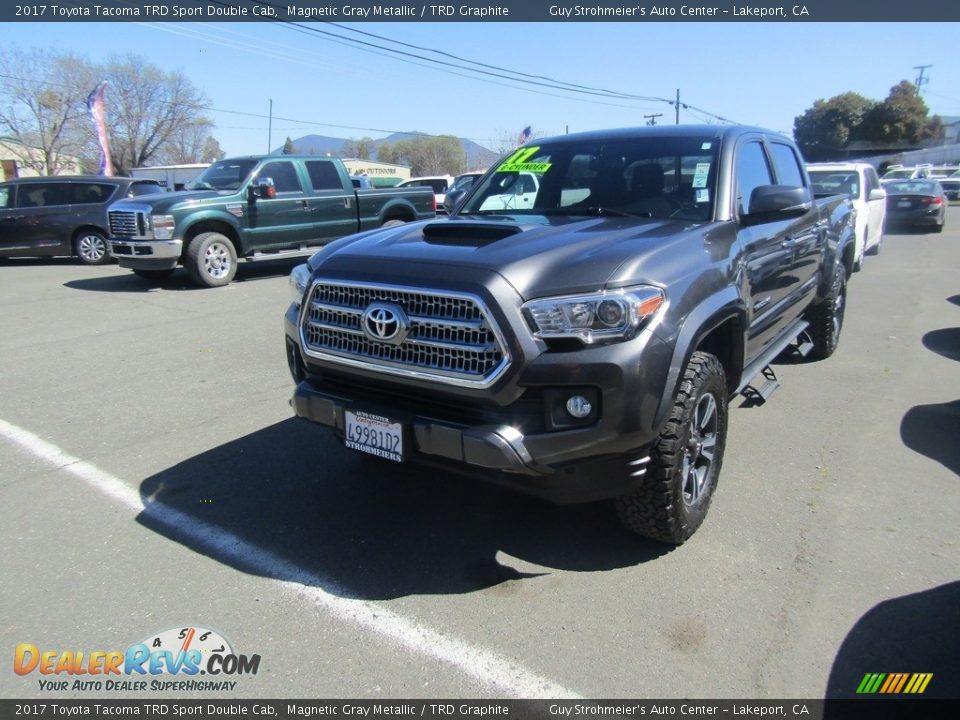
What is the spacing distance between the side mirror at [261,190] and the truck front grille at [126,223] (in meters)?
1.69

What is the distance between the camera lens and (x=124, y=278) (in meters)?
12.1

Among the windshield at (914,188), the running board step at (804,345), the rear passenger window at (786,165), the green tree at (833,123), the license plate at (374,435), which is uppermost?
the green tree at (833,123)

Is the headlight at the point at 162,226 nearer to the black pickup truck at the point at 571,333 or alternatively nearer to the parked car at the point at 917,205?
the black pickup truck at the point at 571,333

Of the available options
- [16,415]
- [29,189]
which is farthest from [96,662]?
[29,189]

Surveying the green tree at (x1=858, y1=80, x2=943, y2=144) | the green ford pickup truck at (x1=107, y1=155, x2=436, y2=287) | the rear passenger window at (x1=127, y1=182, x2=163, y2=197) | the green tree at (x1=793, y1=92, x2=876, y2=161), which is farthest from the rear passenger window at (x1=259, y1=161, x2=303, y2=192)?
the green tree at (x1=858, y1=80, x2=943, y2=144)

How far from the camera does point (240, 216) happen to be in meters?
11.2

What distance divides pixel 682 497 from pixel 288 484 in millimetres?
2236

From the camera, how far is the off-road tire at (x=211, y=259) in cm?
1071

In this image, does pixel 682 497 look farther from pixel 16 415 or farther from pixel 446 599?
pixel 16 415

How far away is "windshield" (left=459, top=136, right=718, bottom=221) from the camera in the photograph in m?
3.84

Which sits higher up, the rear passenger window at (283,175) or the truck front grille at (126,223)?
the rear passenger window at (283,175)

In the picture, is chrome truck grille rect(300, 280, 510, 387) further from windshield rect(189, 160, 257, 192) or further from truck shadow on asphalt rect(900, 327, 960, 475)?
windshield rect(189, 160, 257, 192)

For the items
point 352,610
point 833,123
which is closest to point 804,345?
point 352,610

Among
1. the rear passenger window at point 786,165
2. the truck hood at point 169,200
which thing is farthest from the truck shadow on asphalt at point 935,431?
the truck hood at point 169,200
